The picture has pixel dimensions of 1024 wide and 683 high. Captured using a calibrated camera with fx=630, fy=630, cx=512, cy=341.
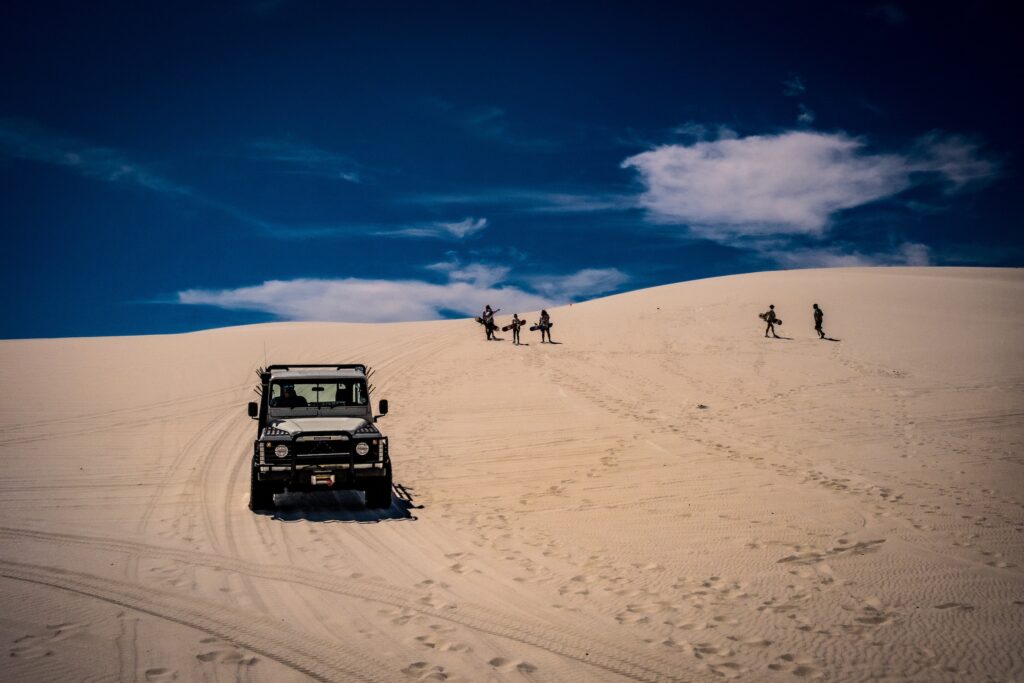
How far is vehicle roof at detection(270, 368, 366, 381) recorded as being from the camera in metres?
11.0

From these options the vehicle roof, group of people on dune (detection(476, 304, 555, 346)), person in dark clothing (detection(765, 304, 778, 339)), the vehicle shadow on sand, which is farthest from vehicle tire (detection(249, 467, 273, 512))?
person in dark clothing (detection(765, 304, 778, 339))

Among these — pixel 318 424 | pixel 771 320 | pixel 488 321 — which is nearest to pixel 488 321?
pixel 488 321

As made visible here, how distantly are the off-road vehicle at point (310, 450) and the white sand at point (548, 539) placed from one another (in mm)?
547

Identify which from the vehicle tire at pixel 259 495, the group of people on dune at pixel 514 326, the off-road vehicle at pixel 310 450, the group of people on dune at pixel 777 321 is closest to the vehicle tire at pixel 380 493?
the off-road vehicle at pixel 310 450

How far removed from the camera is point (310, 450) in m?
9.60

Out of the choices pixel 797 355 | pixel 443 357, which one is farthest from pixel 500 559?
pixel 797 355

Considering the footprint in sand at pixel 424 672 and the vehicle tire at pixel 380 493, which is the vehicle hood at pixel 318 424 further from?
the footprint in sand at pixel 424 672

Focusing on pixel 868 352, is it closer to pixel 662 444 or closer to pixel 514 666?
pixel 662 444

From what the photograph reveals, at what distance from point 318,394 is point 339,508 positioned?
2.07 meters

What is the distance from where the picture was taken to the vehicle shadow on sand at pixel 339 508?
380 inches

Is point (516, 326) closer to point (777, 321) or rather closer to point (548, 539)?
point (777, 321)

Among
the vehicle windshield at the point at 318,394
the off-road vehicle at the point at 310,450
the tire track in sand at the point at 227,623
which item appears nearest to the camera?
the tire track in sand at the point at 227,623

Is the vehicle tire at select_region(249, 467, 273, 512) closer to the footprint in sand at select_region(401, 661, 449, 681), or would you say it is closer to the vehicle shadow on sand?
the vehicle shadow on sand

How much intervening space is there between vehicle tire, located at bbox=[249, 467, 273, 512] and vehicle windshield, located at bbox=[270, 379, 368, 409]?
1.61 metres
